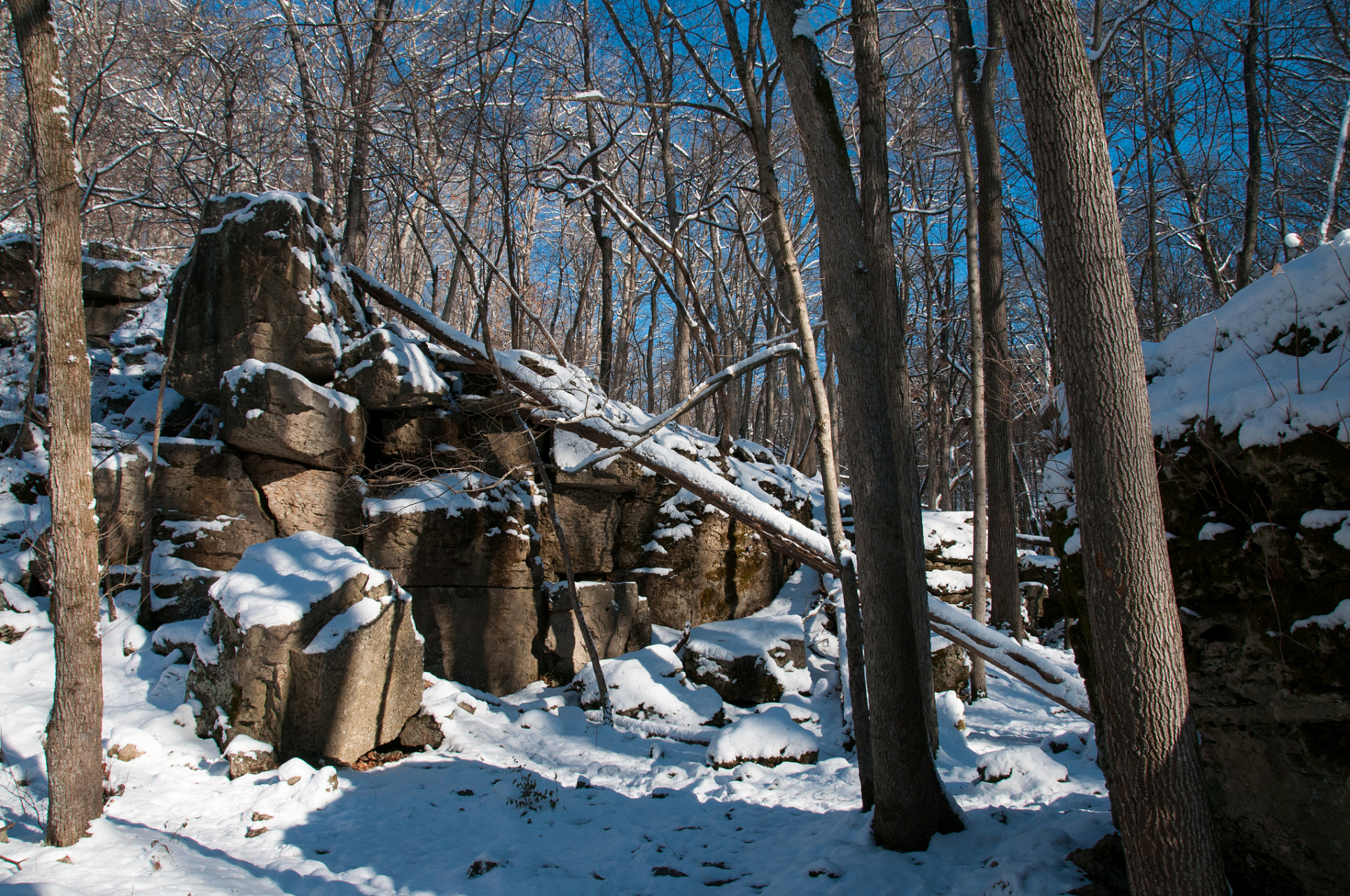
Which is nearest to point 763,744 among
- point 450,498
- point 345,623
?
point 345,623

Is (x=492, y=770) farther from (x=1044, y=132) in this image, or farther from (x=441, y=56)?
(x=441, y=56)

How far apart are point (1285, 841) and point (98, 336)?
14.4 metres

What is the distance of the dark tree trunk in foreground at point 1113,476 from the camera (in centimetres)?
248

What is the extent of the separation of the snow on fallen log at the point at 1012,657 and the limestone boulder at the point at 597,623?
432 cm

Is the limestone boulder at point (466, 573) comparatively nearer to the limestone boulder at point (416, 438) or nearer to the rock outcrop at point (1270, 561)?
the limestone boulder at point (416, 438)

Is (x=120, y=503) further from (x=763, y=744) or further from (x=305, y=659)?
(x=763, y=744)

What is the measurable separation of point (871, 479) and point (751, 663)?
528 cm

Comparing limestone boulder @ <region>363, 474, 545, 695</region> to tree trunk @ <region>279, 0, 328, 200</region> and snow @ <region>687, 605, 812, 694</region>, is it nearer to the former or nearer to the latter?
snow @ <region>687, 605, 812, 694</region>

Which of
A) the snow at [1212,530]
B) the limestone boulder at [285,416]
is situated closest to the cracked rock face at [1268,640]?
the snow at [1212,530]

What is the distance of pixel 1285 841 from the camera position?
2781mm

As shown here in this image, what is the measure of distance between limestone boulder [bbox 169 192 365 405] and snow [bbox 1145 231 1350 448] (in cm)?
912

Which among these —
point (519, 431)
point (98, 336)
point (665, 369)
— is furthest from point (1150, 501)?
point (665, 369)

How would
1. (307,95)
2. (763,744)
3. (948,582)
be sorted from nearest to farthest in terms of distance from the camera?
(763,744) < (948,582) < (307,95)

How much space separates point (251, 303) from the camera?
8773 millimetres
